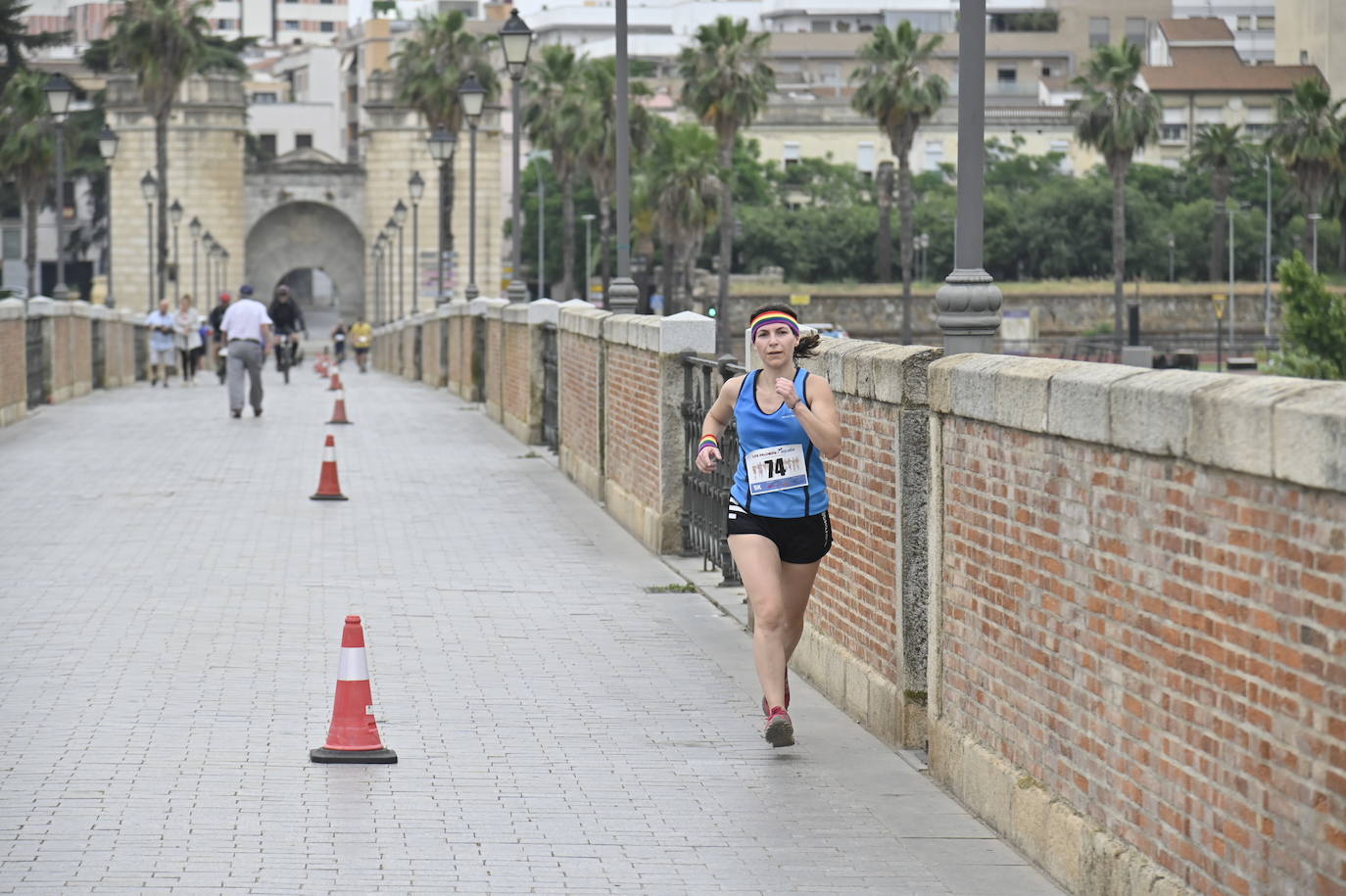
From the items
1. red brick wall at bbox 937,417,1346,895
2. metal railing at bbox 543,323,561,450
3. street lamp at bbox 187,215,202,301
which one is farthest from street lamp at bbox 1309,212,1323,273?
red brick wall at bbox 937,417,1346,895

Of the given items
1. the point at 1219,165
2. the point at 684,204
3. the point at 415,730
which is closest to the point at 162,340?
the point at 415,730

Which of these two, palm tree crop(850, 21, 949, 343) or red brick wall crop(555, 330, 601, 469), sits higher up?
palm tree crop(850, 21, 949, 343)

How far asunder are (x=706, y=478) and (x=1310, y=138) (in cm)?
7079

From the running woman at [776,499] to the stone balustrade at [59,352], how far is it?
63.5 feet

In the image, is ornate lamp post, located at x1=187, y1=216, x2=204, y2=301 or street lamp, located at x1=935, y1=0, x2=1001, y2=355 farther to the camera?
ornate lamp post, located at x1=187, y1=216, x2=204, y2=301

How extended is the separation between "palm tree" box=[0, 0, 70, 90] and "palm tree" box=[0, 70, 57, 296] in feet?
6.78

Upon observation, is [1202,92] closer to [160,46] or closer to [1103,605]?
[160,46]

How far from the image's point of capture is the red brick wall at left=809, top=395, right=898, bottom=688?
346 inches

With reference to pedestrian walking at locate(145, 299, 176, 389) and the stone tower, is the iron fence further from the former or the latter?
the stone tower

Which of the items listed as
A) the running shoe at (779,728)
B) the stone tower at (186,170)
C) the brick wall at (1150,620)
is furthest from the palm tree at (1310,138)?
the brick wall at (1150,620)

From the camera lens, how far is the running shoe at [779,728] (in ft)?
27.6

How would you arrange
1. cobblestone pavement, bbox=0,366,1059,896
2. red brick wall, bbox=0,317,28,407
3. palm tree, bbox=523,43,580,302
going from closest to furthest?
cobblestone pavement, bbox=0,366,1059,896 → red brick wall, bbox=0,317,28,407 → palm tree, bbox=523,43,580,302

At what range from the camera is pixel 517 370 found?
25.8 m

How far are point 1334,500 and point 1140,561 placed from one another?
50.8 inches
